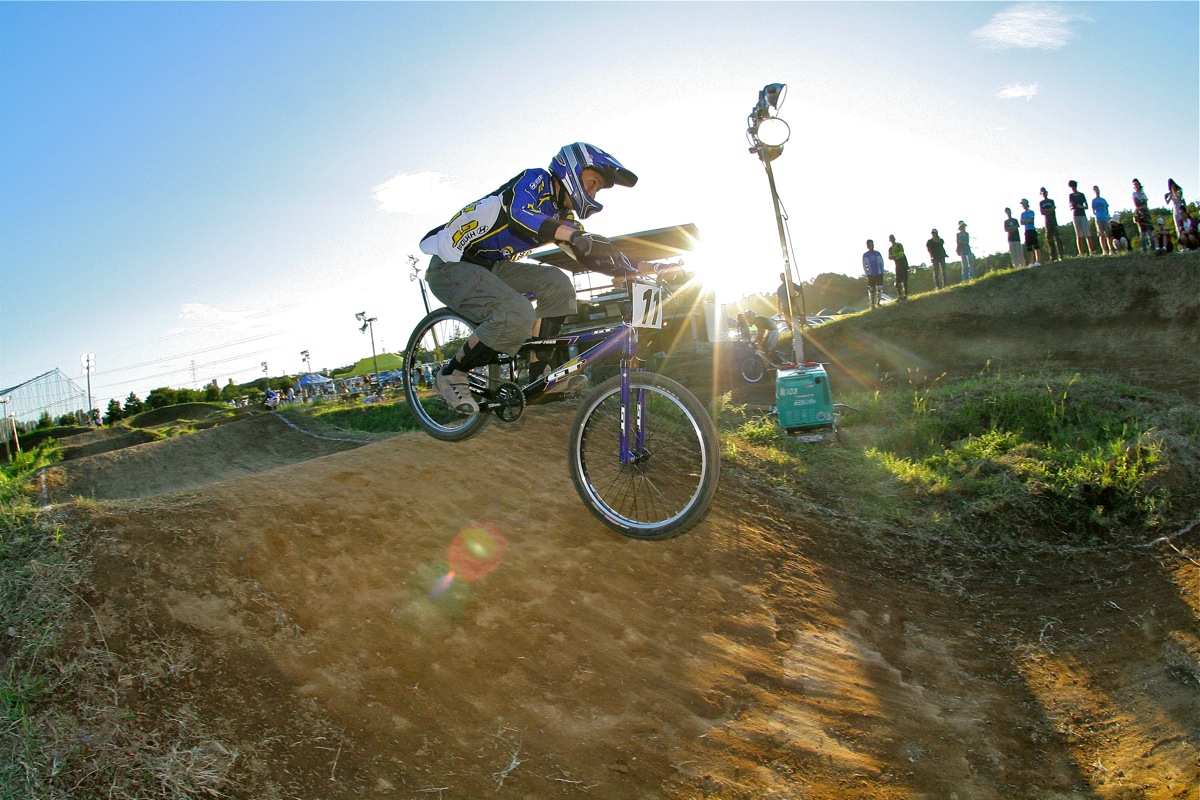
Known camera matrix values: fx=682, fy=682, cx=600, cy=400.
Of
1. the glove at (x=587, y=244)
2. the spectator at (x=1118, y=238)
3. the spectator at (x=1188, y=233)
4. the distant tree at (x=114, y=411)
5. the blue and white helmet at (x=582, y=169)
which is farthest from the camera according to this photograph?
the distant tree at (x=114, y=411)

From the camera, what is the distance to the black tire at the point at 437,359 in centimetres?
600

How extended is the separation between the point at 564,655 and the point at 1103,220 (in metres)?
23.7

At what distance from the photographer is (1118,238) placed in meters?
21.5

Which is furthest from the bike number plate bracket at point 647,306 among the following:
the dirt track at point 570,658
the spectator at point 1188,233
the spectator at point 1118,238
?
the spectator at point 1118,238

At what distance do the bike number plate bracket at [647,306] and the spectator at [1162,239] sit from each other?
73.9ft

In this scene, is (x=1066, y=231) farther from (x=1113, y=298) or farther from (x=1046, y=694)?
(x=1046, y=694)

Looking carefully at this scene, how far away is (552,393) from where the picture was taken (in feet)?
16.7

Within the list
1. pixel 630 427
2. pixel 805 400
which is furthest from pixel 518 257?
pixel 805 400

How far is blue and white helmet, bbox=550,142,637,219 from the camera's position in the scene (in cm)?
462

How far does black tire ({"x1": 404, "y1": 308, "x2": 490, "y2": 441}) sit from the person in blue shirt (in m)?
0.32

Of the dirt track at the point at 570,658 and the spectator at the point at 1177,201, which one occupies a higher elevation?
the spectator at the point at 1177,201

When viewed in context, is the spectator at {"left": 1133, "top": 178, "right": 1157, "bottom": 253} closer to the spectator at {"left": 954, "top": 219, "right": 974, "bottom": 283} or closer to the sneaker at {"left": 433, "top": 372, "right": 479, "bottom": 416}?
the spectator at {"left": 954, "top": 219, "right": 974, "bottom": 283}

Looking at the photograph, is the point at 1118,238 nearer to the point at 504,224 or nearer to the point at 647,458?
the point at 647,458

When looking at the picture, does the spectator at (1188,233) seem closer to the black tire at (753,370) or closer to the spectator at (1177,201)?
the spectator at (1177,201)
